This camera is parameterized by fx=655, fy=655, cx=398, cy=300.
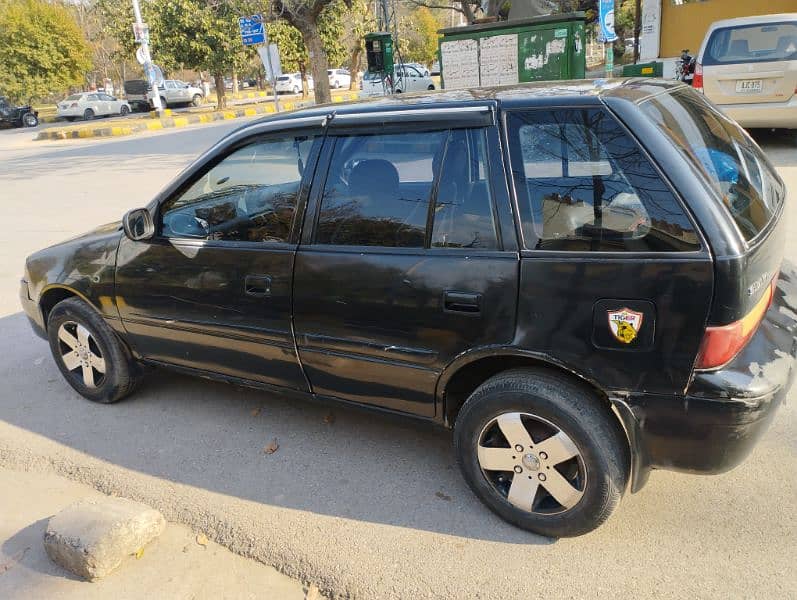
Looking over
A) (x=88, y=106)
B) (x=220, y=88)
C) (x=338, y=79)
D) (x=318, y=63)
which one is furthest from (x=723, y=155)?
(x=338, y=79)

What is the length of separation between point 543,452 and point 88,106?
1433 inches

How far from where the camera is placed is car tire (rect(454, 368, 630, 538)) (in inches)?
99.5

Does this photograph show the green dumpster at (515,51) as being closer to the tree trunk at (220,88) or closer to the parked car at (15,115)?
the tree trunk at (220,88)

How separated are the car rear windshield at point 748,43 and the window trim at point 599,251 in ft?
27.8

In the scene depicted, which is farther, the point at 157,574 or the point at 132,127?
the point at 132,127

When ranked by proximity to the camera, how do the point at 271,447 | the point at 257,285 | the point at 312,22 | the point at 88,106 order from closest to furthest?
the point at 257,285 → the point at 271,447 → the point at 312,22 → the point at 88,106

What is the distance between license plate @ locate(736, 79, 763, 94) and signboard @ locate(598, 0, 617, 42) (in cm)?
218

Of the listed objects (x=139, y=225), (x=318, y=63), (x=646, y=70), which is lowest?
(x=646, y=70)

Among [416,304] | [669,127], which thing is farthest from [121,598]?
[669,127]

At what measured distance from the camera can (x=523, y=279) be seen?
2.54 meters

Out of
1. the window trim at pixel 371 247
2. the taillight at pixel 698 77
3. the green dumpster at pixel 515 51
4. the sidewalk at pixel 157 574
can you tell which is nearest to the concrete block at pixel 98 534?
the sidewalk at pixel 157 574

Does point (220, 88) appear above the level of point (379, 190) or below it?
below

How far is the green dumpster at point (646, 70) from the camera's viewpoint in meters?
13.5

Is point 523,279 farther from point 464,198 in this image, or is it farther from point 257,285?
point 257,285
